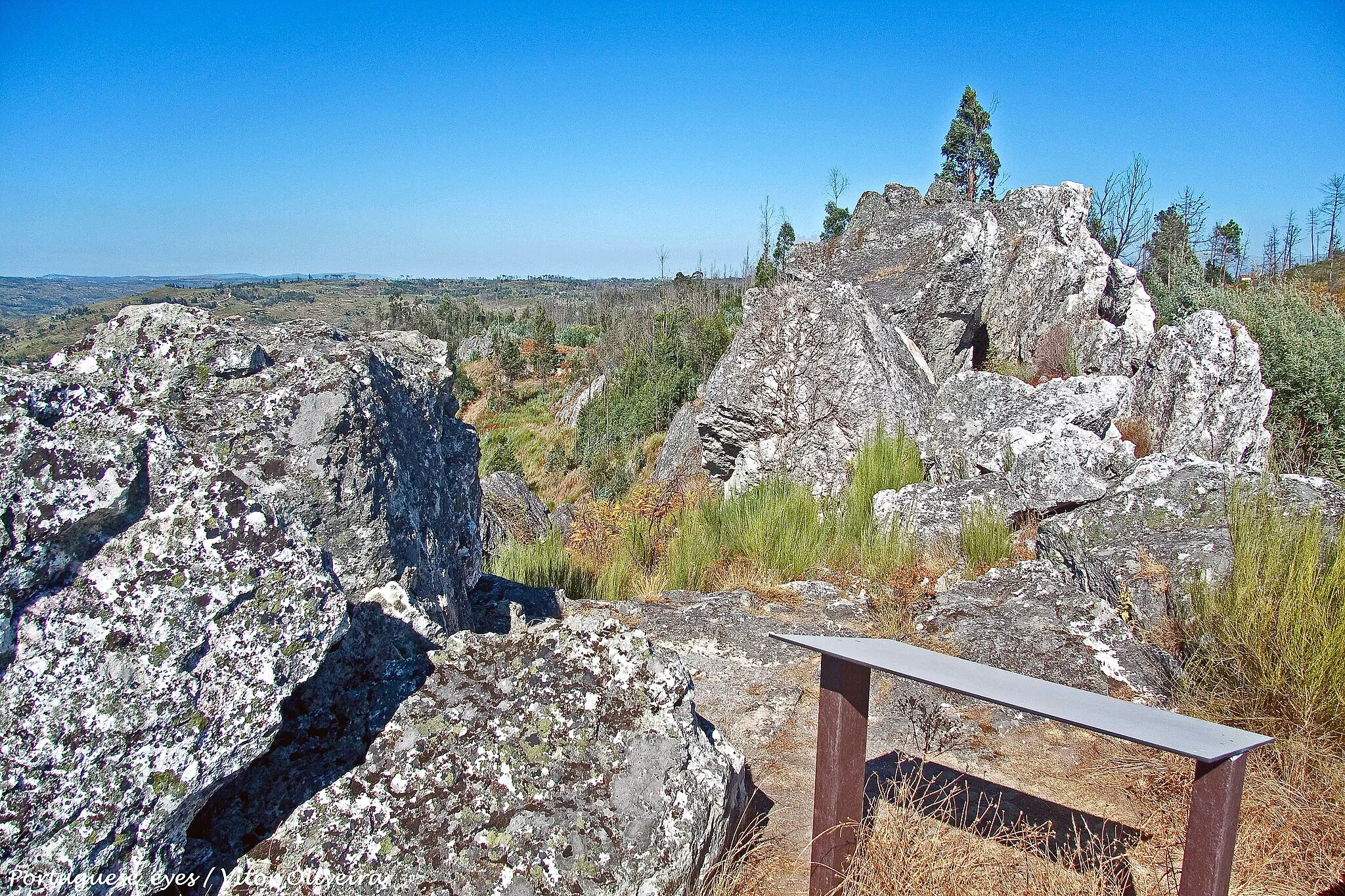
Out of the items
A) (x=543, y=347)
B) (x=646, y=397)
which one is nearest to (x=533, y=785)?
(x=646, y=397)

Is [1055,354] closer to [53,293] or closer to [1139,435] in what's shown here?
[1139,435]

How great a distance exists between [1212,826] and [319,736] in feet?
7.28

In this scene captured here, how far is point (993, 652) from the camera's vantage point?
4203 mm

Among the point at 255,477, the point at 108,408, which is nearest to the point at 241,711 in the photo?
the point at 108,408

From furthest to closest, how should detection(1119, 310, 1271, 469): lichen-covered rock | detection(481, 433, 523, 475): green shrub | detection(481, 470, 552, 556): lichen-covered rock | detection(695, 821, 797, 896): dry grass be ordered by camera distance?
detection(481, 433, 523, 475): green shrub < detection(481, 470, 552, 556): lichen-covered rock < detection(1119, 310, 1271, 469): lichen-covered rock < detection(695, 821, 797, 896): dry grass

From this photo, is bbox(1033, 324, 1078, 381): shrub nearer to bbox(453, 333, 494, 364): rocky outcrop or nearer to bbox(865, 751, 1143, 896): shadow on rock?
bbox(865, 751, 1143, 896): shadow on rock

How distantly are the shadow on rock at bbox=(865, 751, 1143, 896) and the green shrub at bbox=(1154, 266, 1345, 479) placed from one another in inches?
196

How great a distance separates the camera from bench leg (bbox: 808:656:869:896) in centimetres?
236

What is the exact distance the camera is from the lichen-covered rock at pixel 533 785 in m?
1.93

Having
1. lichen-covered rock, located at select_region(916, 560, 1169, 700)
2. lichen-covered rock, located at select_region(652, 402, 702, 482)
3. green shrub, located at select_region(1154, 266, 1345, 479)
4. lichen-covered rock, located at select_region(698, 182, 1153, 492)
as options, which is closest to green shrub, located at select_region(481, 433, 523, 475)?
lichen-covered rock, located at select_region(652, 402, 702, 482)

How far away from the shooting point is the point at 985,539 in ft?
17.7

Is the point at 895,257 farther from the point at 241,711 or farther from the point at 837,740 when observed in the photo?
the point at 241,711

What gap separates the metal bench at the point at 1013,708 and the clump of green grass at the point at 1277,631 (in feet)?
4.69

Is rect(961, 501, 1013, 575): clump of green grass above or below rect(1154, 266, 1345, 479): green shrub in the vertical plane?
below
